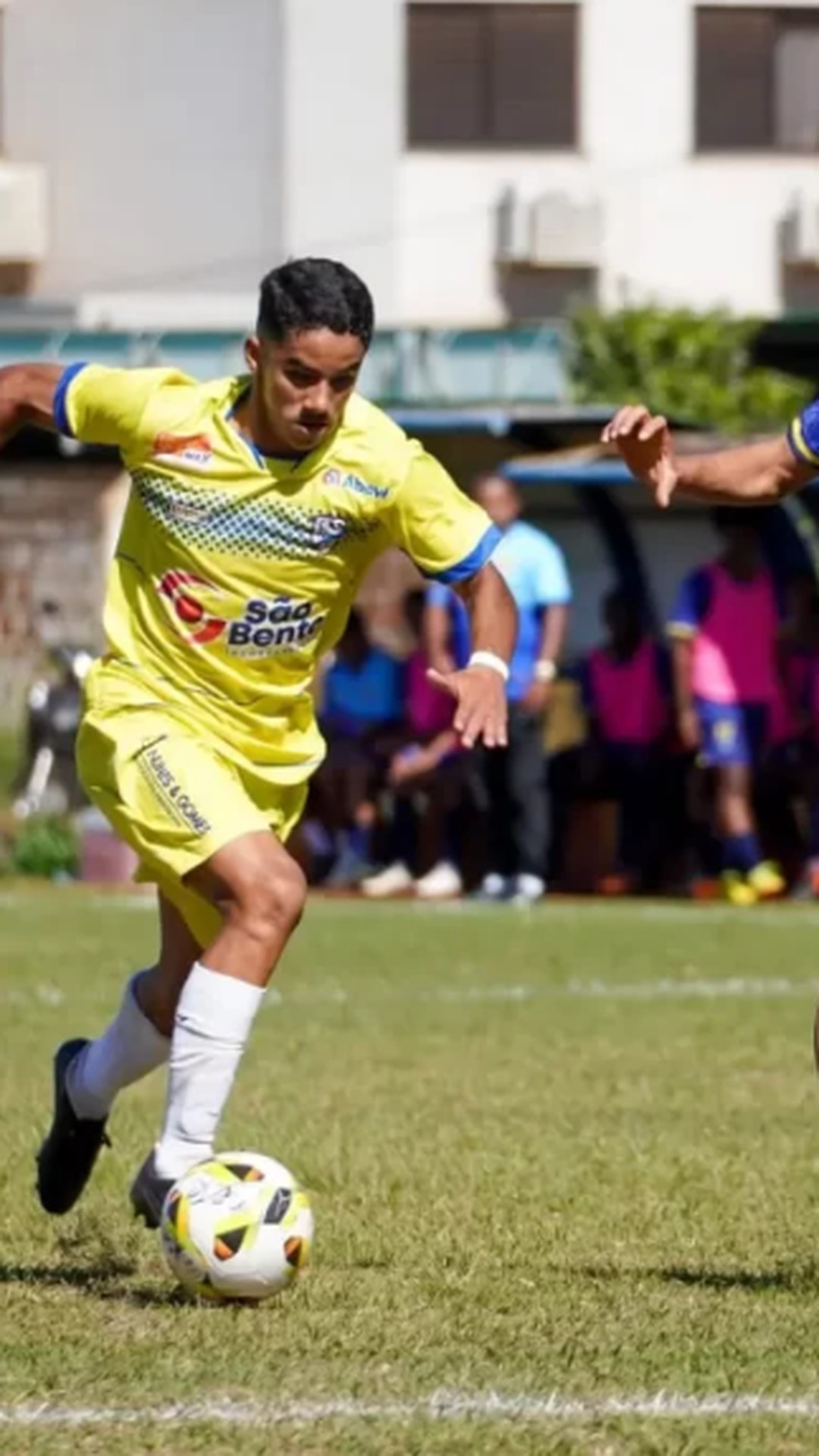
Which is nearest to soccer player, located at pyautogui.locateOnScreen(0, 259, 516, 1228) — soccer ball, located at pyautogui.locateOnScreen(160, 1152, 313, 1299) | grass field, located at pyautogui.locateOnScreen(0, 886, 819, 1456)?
soccer ball, located at pyautogui.locateOnScreen(160, 1152, 313, 1299)

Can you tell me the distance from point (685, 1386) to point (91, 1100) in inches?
94.0

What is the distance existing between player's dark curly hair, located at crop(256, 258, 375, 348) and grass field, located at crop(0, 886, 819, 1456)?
183 cm

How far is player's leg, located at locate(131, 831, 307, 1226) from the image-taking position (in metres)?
6.76

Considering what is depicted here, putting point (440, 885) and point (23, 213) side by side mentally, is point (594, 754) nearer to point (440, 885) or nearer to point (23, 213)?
point (440, 885)

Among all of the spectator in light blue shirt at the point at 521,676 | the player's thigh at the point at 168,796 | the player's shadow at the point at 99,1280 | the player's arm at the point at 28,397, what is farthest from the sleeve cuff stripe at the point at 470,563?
the spectator in light blue shirt at the point at 521,676

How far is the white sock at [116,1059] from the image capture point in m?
7.53

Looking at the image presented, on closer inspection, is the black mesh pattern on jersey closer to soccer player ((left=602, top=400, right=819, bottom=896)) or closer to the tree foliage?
soccer player ((left=602, top=400, right=819, bottom=896))

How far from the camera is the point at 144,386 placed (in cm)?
734

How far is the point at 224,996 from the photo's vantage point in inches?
267

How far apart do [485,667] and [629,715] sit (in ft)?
39.1

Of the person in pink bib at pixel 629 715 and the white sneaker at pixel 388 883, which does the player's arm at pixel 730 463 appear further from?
the white sneaker at pixel 388 883

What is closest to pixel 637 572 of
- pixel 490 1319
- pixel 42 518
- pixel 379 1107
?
pixel 42 518

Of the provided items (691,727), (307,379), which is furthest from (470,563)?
(691,727)

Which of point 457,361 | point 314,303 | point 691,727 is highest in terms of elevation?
point 314,303
